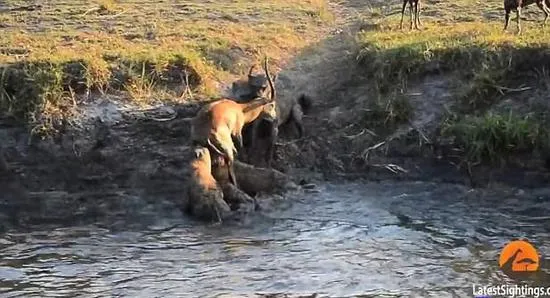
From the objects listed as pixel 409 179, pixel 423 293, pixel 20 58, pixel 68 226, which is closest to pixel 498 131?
pixel 409 179

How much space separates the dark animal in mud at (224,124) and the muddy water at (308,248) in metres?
0.75

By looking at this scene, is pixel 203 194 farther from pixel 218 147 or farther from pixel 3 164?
pixel 3 164

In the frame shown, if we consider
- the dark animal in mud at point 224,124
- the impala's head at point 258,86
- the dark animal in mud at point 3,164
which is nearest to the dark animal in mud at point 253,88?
the impala's head at point 258,86

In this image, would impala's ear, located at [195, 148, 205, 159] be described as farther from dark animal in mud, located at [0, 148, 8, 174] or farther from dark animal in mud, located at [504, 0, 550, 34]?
dark animal in mud, located at [504, 0, 550, 34]

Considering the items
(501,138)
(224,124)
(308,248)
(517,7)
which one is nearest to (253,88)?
(224,124)

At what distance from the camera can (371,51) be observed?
1240cm

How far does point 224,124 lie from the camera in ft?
33.7

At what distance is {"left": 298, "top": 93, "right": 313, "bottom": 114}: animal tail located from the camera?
39.2 ft

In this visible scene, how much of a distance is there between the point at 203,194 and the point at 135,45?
3.76 meters

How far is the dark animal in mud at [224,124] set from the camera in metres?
10.1

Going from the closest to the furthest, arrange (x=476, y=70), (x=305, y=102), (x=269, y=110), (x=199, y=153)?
(x=199, y=153), (x=269, y=110), (x=476, y=70), (x=305, y=102)

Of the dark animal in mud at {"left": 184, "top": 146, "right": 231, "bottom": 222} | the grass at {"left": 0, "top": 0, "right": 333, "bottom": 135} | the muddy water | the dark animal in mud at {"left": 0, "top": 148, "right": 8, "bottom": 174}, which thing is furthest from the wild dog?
the dark animal in mud at {"left": 0, "top": 148, "right": 8, "bottom": 174}

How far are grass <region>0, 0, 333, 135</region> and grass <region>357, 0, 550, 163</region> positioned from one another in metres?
1.63

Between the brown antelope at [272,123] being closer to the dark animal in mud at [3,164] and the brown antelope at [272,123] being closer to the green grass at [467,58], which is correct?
the green grass at [467,58]
